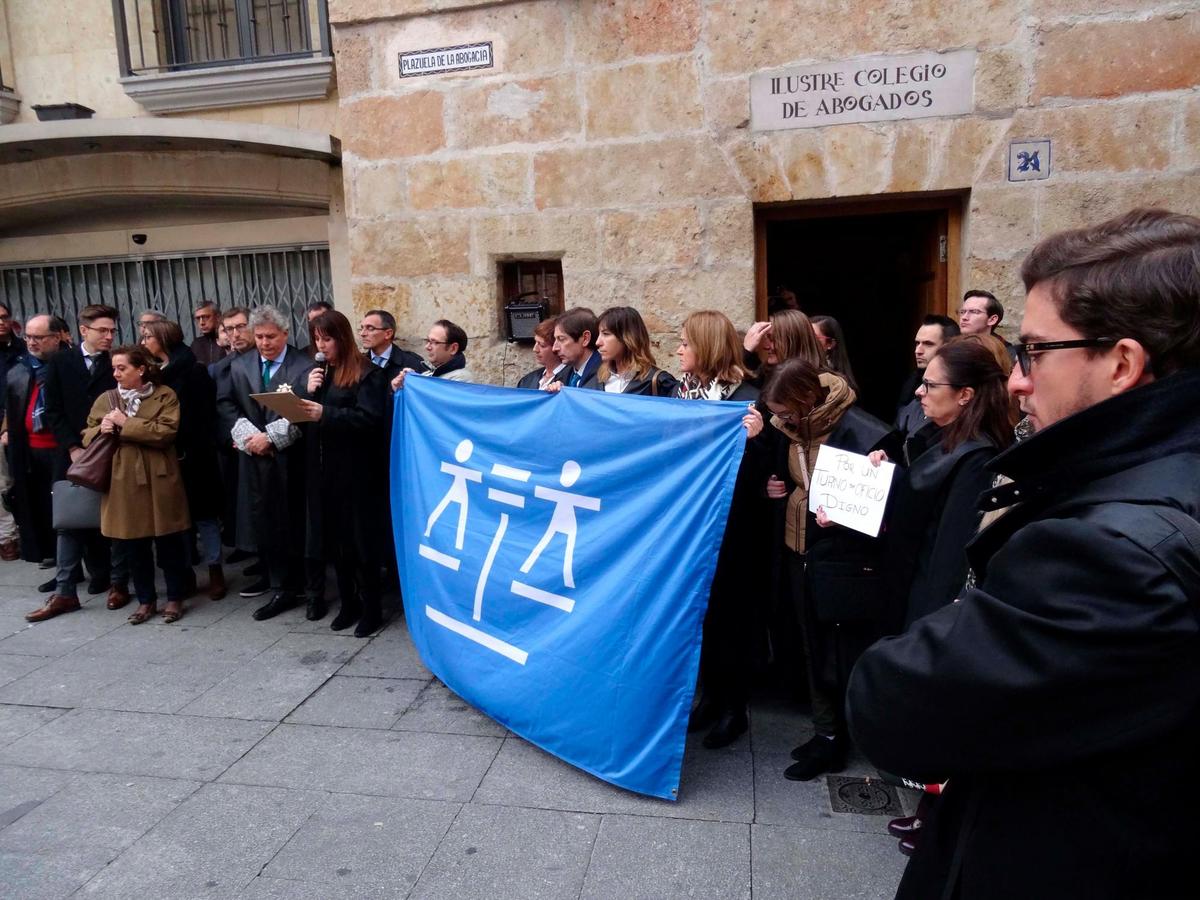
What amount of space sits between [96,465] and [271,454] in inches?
40.0

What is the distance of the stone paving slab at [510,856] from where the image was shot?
2.94 m

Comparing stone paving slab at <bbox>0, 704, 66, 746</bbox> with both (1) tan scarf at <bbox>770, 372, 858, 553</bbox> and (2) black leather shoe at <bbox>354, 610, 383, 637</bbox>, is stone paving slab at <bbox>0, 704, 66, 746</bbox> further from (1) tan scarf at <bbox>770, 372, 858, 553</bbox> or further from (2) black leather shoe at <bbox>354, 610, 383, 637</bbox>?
(1) tan scarf at <bbox>770, 372, 858, 553</bbox>

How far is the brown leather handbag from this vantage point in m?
5.51

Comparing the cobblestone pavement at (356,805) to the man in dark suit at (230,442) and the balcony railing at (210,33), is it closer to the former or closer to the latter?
the man in dark suit at (230,442)

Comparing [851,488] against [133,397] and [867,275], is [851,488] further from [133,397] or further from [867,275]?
[867,275]

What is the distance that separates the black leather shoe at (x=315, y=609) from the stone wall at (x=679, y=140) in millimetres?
1855

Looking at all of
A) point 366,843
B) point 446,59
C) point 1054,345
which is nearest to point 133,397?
point 446,59

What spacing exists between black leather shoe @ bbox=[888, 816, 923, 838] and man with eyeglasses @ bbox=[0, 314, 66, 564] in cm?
602

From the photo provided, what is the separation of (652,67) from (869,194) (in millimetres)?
1543

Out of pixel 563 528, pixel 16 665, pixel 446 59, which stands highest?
pixel 446 59

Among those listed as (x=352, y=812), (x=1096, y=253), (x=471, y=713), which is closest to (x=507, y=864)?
(x=352, y=812)

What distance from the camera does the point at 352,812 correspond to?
3.44m

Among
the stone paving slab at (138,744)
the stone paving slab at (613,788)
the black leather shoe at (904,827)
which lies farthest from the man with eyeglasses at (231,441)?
the black leather shoe at (904,827)

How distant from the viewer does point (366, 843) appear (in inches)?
127
